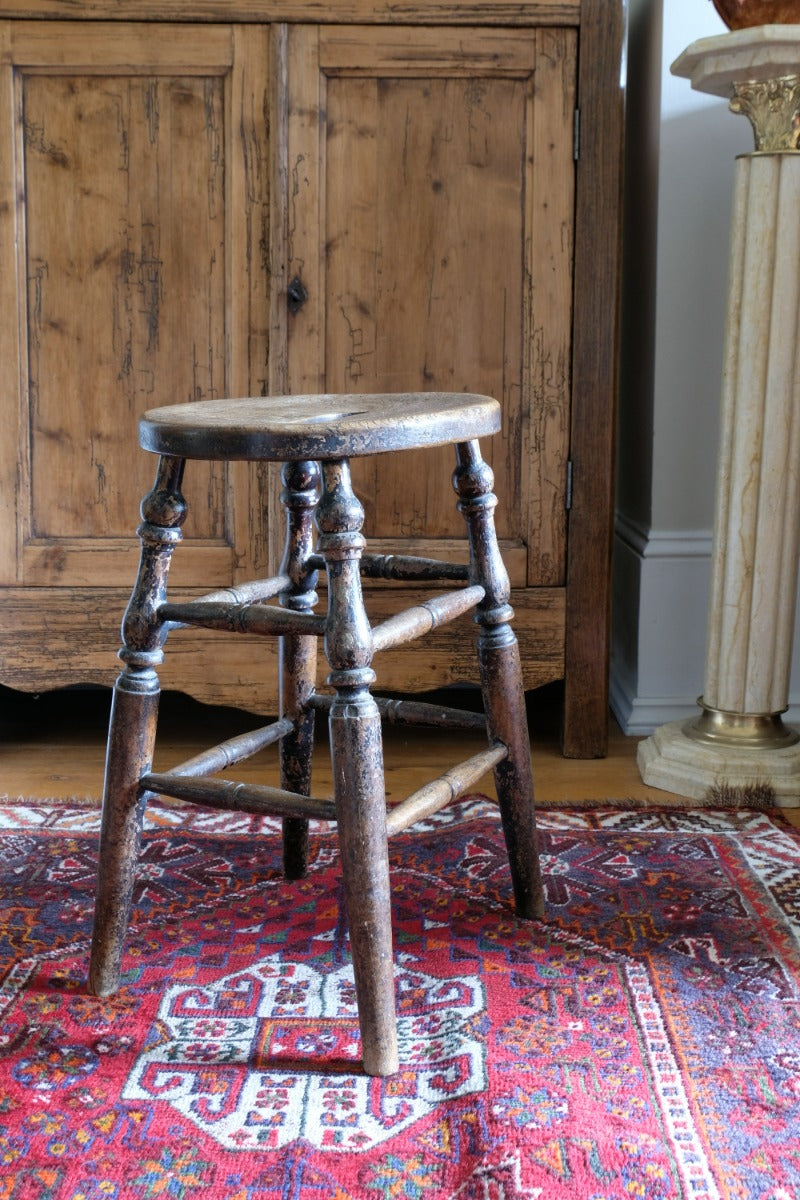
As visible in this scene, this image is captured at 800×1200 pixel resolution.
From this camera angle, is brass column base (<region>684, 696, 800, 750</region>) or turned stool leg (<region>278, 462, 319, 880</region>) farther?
brass column base (<region>684, 696, 800, 750</region>)

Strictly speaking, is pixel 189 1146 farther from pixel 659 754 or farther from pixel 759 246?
pixel 759 246

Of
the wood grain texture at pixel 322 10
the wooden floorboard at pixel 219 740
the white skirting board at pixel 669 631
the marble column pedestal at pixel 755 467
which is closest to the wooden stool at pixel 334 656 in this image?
the wooden floorboard at pixel 219 740

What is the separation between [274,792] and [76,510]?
0.94 meters

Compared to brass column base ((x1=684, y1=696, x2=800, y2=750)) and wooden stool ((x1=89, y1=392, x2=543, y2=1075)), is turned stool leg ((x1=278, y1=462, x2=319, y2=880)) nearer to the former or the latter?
wooden stool ((x1=89, y1=392, x2=543, y2=1075))

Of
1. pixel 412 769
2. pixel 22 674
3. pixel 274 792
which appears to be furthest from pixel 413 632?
pixel 22 674

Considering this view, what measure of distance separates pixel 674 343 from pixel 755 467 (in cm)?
45

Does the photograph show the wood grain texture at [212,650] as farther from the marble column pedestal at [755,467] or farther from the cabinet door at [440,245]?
the marble column pedestal at [755,467]

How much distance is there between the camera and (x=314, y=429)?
1080mm

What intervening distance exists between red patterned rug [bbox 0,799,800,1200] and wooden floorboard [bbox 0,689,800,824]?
8.4 inches

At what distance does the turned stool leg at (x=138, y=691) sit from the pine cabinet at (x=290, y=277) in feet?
2.46

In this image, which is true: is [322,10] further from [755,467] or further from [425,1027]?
[425,1027]

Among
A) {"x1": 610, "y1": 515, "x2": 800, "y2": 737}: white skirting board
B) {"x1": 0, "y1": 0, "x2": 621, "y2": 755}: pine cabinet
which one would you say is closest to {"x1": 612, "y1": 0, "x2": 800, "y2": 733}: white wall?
{"x1": 610, "y1": 515, "x2": 800, "y2": 737}: white skirting board

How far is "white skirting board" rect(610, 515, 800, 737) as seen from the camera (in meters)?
2.23

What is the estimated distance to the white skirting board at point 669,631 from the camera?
2.23 meters
